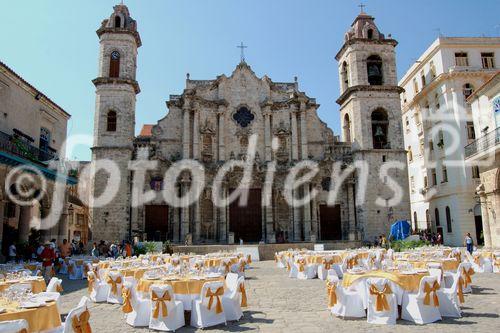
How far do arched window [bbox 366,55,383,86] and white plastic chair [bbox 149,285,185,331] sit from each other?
2733 centimetres

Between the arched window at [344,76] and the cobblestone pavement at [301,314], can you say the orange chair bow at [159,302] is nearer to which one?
the cobblestone pavement at [301,314]

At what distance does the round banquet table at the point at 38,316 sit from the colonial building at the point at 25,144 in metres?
12.5

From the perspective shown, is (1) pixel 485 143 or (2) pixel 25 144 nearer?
(2) pixel 25 144

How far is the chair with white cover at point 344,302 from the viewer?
8.27 meters

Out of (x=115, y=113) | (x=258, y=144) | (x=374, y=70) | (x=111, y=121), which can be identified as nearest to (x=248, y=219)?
(x=258, y=144)

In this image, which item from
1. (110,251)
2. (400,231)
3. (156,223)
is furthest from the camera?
(156,223)

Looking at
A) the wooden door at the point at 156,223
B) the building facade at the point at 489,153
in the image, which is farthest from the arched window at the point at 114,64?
the building facade at the point at 489,153

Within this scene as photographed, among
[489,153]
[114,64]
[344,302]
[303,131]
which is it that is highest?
[114,64]

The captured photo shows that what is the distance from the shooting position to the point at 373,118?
31.3 meters

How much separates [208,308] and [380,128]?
25.3m

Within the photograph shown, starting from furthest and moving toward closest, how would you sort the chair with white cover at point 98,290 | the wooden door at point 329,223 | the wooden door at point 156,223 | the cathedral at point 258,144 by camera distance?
the wooden door at point 329,223
the wooden door at point 156,223
the cathedral at point 258,144
the chair with white cover at point 98,290

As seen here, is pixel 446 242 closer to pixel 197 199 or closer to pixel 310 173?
Result: pixel 310 173

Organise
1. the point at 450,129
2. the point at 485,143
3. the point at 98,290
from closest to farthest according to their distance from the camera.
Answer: the point at 98,290, the point at 485,143, the point at 450,129

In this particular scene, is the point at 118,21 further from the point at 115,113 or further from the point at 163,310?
the point at 163,310
